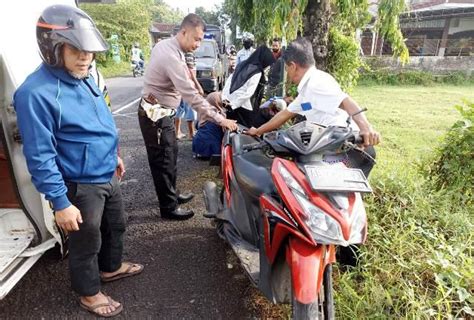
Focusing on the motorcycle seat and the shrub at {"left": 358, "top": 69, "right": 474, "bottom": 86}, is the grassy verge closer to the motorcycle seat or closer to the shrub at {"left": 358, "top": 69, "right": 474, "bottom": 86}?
the motorcycle seat

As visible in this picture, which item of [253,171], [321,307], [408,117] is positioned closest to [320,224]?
[321,307]

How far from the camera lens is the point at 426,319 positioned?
1.92m

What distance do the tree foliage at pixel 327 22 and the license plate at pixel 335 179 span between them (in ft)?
8.51

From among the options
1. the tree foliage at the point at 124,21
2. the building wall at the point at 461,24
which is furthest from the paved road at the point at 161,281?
the tree foliage at the point at 124,21

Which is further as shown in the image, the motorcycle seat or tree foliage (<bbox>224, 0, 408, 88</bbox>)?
tree foliage (<bbox>224, 0, 408, 88</bbox>)

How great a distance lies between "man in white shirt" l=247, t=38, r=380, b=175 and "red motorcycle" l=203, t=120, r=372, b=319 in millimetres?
465

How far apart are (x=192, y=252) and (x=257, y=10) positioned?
3006 mm

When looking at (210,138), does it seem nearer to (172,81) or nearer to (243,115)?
(243,115)

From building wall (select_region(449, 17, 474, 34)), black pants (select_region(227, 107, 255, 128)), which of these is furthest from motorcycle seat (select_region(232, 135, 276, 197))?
building wall (select_region(449, 17, 474, 34))

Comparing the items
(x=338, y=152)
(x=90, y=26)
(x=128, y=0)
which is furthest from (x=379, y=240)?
(x=128, y=0)

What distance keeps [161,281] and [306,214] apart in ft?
4.98

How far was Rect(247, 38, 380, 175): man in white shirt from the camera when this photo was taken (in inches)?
95.7

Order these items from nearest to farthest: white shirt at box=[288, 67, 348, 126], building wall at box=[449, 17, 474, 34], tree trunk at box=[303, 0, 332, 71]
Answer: white shirt at box=[288, 67, 348, 126] → tree trunk at box=[303, 0, 332, 71] → building wall at box=[449, 17, 474, 34]

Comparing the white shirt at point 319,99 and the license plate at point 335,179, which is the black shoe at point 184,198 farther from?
the license plate at point 335,179
